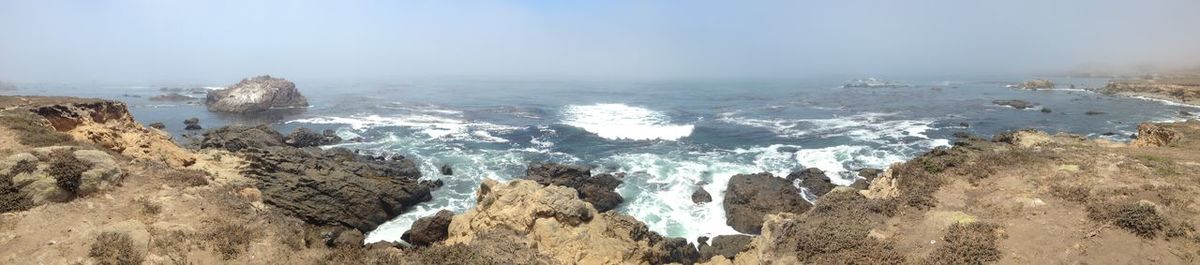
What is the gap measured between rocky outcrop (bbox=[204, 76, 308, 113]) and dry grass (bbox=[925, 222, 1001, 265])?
7330 centimetres

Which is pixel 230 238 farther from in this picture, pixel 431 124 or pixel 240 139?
pixel 431 124

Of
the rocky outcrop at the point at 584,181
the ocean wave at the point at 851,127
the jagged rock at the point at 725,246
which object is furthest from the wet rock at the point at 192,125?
the jagged rock at the point at 725,246

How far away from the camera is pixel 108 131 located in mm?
22984

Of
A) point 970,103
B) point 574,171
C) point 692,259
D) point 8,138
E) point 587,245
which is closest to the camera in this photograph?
point 587,245

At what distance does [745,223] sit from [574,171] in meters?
9.99

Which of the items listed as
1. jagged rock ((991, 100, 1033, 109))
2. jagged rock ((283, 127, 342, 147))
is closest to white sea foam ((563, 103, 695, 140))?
jagged rock ((283, 127, 342, 147))

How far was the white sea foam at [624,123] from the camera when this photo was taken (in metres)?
44.6

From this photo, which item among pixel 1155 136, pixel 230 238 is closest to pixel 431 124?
pixel 230 238

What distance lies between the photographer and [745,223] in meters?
22.9

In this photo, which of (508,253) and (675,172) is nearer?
(508,253)

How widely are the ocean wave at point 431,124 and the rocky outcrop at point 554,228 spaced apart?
26341 mm

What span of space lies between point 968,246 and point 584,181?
19.5 metres

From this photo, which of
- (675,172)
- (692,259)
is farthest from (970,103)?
(692,259)

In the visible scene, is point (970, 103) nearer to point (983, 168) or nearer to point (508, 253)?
point (983, 168)
